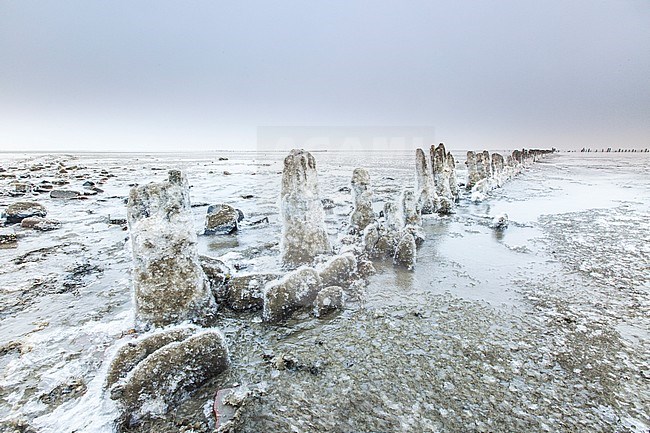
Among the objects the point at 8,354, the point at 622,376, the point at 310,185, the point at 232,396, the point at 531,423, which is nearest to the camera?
the point at 531,423

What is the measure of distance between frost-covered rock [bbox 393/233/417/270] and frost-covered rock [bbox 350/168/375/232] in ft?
5.55

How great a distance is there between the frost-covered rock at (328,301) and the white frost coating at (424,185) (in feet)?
27.1

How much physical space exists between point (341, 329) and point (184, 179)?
9.16 ft

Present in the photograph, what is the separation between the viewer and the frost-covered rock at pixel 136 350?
3094mm

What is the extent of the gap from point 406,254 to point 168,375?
15.7 feet

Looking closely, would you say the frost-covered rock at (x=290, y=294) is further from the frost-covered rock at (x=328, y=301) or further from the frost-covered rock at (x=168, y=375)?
the frost-covered rock at (x=168, y=375)

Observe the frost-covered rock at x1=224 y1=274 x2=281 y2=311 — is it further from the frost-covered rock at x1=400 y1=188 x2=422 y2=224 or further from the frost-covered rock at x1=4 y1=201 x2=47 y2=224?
the frost-covered rock at x1=4 y1=201 x2=47 y2=224

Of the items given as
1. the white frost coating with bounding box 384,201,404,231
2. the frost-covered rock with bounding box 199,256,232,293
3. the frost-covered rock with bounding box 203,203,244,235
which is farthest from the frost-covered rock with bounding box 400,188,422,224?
the frost-covered rock with bounding box 199,256,232,293

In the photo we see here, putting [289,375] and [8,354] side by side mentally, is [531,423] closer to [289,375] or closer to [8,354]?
[289,375]

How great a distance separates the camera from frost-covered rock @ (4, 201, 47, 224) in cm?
1076

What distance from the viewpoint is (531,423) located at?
9.04 ft

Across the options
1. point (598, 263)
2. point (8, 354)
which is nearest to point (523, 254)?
point (598, 263)

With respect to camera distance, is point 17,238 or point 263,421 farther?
point 17,238

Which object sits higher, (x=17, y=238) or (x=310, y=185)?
(x=310, y=185)
